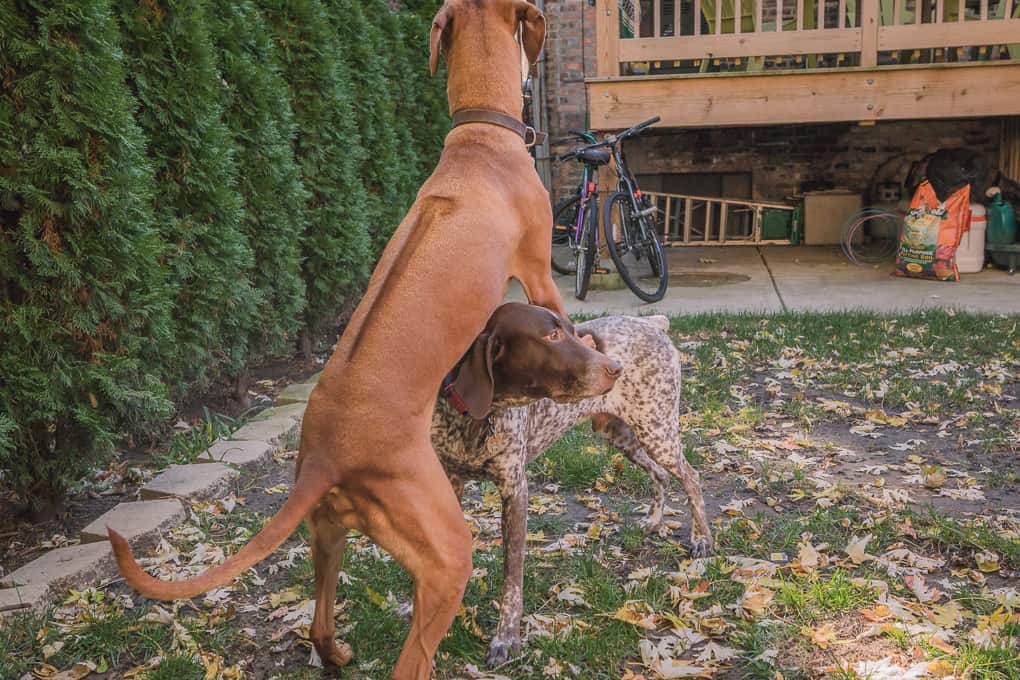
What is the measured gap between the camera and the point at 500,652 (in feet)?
9.64

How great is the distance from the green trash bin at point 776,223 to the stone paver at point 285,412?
26.2ft

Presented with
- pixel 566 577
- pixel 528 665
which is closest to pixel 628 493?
pixel 566 577

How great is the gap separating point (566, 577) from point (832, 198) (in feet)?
30.2

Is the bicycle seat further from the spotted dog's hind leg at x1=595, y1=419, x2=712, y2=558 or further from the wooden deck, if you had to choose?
the spotted dog's hind leg at x1=595, y1=419, x2=712, y2=558

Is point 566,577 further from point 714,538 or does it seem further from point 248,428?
point 248,428

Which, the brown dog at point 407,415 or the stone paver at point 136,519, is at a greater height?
the brown dog at point 407,415

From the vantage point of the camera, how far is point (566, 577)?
11.4 feet

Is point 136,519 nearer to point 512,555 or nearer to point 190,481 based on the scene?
point 190,481

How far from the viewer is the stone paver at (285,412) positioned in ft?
17.3

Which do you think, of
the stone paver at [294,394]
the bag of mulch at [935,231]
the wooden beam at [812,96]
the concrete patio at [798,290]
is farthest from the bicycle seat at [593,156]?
the stone paver at [294,394]

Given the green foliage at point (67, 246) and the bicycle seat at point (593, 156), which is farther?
the bicycle seat at point (593, 156)

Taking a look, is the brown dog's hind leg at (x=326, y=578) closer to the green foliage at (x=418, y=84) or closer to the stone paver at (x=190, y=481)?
the stone paver at (x=190, y=481)

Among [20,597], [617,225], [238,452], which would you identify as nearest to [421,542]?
[20,597]

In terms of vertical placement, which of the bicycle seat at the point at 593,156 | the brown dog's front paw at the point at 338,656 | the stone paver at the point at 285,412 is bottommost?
the brown dog's front paw at the point at 338,656
